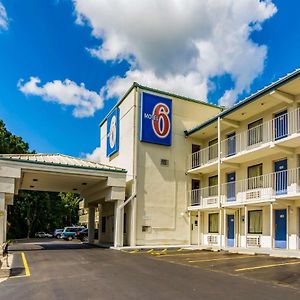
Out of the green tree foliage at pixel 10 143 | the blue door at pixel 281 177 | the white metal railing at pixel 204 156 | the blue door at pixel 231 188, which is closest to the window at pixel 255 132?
the blue door at pixel 281 177

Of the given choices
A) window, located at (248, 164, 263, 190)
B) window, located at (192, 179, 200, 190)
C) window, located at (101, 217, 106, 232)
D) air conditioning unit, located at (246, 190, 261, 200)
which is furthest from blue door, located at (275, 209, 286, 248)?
window, located at (101, 217, 106, 232)

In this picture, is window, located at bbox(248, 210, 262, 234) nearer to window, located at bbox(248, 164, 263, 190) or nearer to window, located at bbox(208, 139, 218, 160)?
window, located at bbox(248, 164, 263, 190)

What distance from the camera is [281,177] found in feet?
67.7

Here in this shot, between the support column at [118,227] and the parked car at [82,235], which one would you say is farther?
the parked car at [82,235]

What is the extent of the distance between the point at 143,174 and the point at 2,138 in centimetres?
2444

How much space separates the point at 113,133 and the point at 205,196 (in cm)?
883

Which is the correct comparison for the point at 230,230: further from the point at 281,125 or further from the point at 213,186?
the point at 281,125

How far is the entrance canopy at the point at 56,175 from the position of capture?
71.3 feet

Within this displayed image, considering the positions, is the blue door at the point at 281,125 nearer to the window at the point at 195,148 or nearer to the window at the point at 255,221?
the window at the point at 255,221

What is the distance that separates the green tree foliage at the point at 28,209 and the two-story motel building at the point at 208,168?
65.5 ft

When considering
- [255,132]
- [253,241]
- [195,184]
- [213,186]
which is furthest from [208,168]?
[253,241]

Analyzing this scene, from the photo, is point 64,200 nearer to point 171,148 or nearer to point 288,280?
point 171,148

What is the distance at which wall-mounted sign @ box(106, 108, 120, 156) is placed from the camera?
2946 centimetres

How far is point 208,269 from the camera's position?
13266 millimetres
